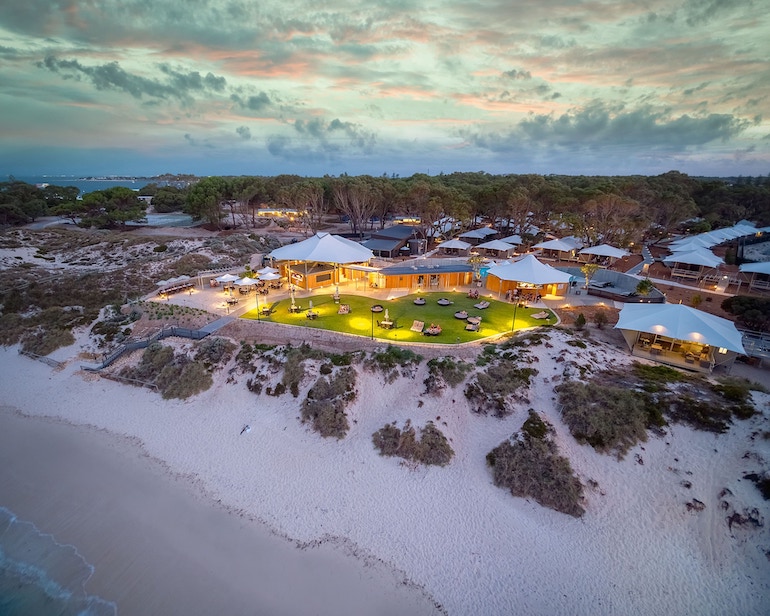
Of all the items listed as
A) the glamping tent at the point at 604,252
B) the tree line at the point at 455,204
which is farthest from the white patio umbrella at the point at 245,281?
the glamping tent at the point at 604,252

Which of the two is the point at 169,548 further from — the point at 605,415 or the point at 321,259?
the point at 321,259

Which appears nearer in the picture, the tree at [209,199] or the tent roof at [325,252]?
the tent roof at [325,252]

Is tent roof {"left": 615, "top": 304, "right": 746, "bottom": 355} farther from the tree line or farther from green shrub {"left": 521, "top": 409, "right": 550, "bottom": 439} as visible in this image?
the tree line

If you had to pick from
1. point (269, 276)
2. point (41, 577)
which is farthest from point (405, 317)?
point (41, 577)

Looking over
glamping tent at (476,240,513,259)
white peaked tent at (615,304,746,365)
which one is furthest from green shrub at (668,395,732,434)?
glamping tent at (476,240,513,259)

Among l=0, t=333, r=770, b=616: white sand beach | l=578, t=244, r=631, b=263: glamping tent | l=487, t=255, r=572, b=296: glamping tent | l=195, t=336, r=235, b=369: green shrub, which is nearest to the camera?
l=0, t=333, r=770, b=616: white sand beach

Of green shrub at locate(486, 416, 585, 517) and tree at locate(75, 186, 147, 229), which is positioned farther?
tree at locate(75, 186, 147, 229)

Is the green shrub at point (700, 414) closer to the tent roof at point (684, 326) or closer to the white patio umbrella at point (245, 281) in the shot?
the tent roof at point (684, 326)

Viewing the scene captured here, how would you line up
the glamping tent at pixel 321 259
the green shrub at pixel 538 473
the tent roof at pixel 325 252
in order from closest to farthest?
the green shrub at pixel 538 473, the tent roof at pixel 325 252, the glamping tent at pixel 321 259
